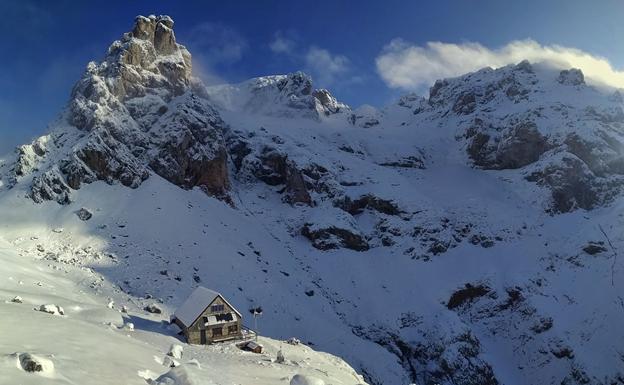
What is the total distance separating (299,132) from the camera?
4980 inches

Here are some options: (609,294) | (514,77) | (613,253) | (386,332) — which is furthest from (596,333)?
(514,77)

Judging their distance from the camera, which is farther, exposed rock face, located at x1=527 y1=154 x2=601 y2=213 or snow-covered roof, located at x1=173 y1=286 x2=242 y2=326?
exposed rock face, located at x1=527 y1=154 x2=601 y2=213

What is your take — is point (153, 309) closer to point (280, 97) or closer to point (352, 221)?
point (352, 221)

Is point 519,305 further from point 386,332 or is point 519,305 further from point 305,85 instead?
point 305,85

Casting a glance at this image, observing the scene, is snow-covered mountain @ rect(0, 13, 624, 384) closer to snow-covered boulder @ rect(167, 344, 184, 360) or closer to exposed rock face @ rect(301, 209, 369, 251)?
exposed rock face @ rect(301, 209, 369, 251)

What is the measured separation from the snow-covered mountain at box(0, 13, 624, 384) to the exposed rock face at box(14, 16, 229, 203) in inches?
13.8

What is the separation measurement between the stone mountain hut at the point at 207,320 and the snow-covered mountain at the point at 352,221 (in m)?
10.8

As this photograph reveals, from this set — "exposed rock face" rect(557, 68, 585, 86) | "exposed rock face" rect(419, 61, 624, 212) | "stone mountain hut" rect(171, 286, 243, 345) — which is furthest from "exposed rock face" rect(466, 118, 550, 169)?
"stone mountain hut" rect(171, 286, 243, 345)

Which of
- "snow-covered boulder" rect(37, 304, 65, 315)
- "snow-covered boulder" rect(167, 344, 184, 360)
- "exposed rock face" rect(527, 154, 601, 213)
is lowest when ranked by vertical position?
"snow-covered boulder" rect(167, 344, 184, 360)

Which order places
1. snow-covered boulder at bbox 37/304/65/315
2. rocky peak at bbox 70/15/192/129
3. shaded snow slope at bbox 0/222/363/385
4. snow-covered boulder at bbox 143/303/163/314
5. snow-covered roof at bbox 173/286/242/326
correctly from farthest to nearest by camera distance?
rocky peak at bbox 70/15/192/129 < snow-covered boulder at bbox 143/303/163/314 < snow-covered roof at bbox 173/286/242/326 < snow-covered boulder at bbox 37/304/65/315 < shaded snow slope at bbox 0/222/363/385

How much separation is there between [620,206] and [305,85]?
98.4 m

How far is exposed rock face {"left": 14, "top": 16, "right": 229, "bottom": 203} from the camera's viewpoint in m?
77.3

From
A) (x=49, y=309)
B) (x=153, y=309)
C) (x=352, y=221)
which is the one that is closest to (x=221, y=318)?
(x=153, y=309)

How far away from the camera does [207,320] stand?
150ft
